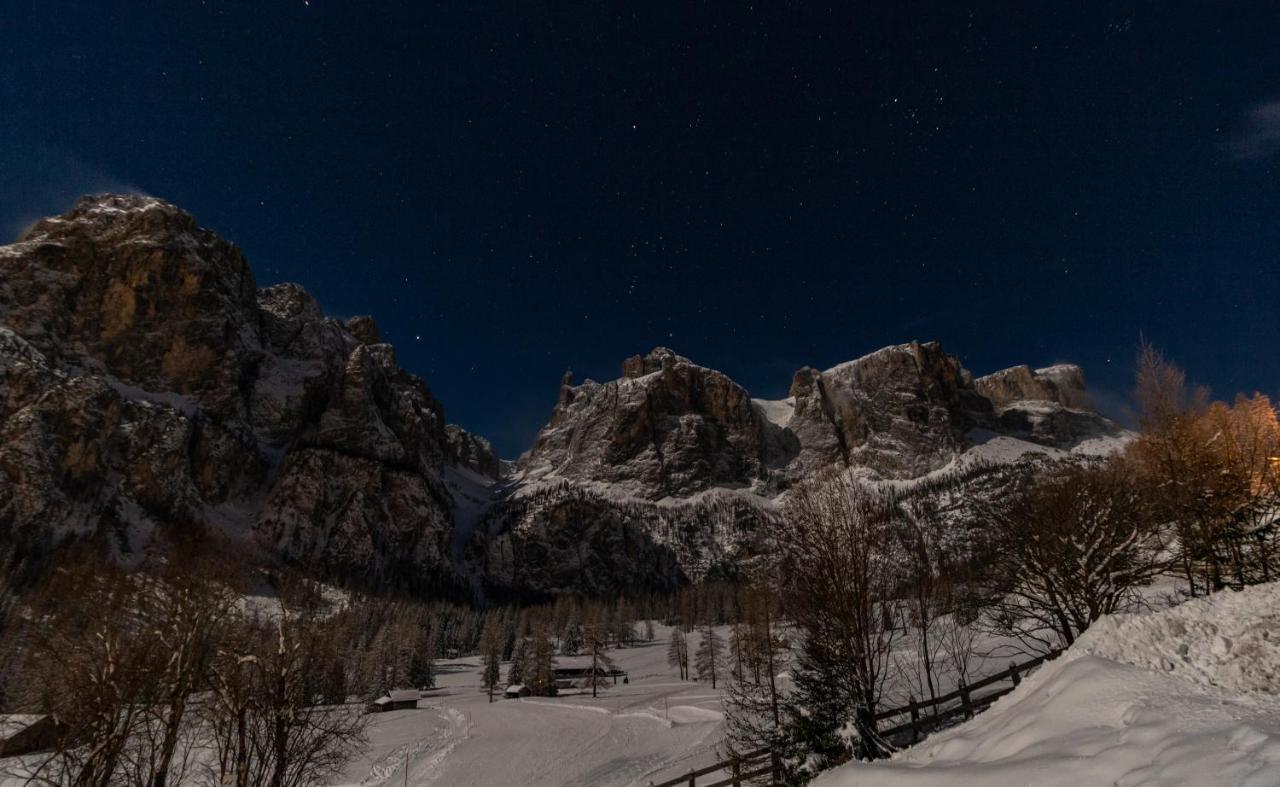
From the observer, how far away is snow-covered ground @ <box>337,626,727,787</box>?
111 ft

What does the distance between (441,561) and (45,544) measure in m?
101

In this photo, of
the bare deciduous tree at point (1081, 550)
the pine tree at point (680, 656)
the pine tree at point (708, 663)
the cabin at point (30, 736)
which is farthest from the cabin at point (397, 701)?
the bare deciduous tree at point (1081, 550)

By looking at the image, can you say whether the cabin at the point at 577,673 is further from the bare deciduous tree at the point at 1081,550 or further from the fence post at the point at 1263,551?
the fence post at the point at 1263,551

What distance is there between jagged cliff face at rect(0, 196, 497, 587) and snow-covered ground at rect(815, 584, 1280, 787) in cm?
15260

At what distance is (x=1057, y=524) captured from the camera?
1797 centimetres

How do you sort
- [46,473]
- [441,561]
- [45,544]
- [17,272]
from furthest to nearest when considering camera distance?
[441,561] < [17,272] < [46,473] < [45,544]

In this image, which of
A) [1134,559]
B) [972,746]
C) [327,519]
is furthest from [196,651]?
[327,519]

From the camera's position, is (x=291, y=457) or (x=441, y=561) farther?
(x=441, y=561)

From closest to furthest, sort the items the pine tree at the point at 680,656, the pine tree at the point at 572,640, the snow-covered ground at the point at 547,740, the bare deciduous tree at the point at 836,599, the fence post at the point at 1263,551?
the bare deciduous tree at the point at 836,599
the fence post at the point at 1263,551
the snow-covered ground at the point at 547,740
the pine tree at the point at 680,656
the pine tree at the point at 572,640

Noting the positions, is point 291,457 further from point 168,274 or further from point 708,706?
point 708,706

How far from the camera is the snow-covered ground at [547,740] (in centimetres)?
3394

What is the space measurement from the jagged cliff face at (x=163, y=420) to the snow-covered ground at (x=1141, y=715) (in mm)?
152599

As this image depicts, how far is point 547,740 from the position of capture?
43031mm

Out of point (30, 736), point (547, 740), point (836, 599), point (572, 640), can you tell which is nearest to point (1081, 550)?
point (836, 599)
